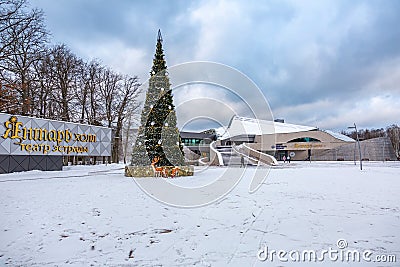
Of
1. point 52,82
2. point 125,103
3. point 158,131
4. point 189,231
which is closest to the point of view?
point 189,231

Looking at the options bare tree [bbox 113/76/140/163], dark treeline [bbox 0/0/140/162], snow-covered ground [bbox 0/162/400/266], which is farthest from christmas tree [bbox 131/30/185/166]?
bare tree [bbox 113/76/140/163]

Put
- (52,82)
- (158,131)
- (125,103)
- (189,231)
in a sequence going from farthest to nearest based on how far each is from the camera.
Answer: (125,103), (52,82), (158,131), (189,231)

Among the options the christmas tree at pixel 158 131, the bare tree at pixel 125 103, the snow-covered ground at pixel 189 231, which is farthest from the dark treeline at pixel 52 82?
the snow-covered ground at pixel 189 231

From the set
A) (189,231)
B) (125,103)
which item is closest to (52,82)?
(125,103)

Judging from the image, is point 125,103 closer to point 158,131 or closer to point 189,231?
point 158,131

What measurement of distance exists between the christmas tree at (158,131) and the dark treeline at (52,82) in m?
Result: 11.9

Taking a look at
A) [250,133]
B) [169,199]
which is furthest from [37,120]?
[250,133]

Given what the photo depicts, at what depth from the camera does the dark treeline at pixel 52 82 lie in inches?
776

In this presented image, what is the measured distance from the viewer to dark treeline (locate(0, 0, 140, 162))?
19719 millimetres

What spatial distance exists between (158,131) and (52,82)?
18.1 meters

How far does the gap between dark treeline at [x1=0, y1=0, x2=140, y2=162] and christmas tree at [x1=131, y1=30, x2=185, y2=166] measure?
11912 millimetres

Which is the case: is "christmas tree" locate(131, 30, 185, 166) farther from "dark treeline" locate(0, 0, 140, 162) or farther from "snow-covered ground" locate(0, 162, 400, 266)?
"dark treeline" locate(0, 0, 140, 162)

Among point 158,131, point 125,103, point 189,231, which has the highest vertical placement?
point 125,103

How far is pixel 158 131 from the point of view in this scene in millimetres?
13789
